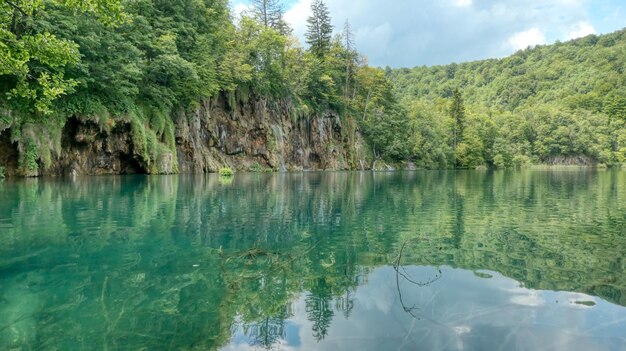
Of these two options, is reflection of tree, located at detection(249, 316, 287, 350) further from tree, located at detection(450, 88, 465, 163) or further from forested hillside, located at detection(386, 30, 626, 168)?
tree, located at detection(450, 88, 465, 163)

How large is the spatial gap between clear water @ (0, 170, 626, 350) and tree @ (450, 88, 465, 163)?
78354 mm

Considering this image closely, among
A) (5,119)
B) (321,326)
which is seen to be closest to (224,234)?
(321,326)

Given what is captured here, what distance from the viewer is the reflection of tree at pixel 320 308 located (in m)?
4.79

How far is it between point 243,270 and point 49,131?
25.7 metres

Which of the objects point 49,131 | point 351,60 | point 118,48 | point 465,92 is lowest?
point 49,131

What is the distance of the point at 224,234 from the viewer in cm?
988

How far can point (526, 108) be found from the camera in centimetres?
12525

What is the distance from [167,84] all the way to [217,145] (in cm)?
1070

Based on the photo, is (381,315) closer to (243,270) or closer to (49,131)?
(243,270)

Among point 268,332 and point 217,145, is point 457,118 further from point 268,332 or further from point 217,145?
point 268,332

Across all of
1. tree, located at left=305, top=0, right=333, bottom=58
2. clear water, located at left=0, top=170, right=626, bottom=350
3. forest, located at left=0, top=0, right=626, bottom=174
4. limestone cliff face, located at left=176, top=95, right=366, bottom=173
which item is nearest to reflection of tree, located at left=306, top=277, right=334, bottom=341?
clear water, located at left=0, top=170, right=626, bottom=350

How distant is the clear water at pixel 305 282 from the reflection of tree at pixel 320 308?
0.02 meters

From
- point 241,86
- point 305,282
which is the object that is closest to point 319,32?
point 241,86

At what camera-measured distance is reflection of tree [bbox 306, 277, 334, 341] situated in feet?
15.7
